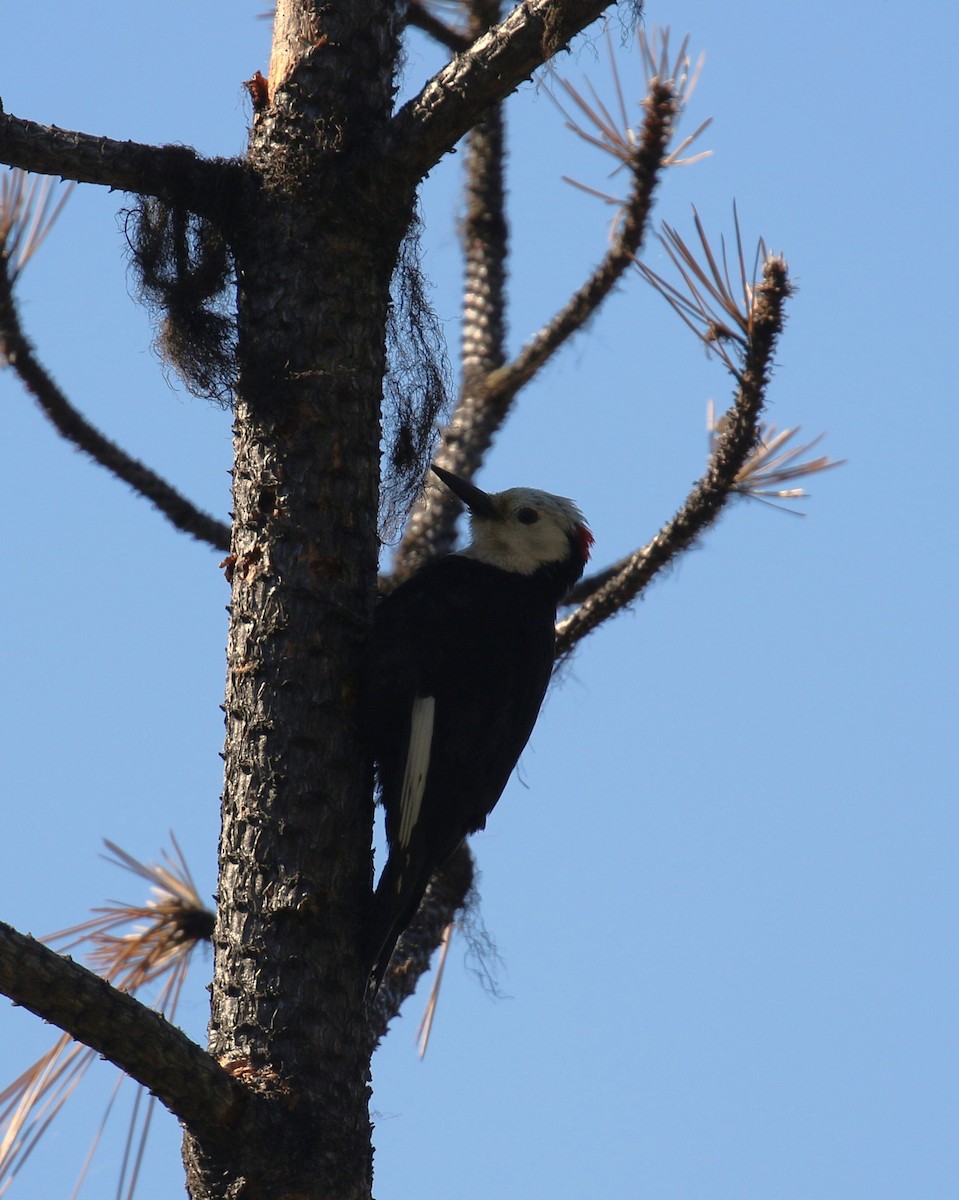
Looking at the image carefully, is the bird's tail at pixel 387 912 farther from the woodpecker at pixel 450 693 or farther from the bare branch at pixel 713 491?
the bare branch at pixel 713 491

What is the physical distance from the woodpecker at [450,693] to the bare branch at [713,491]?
0.13 meters

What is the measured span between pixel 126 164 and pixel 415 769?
49.9 inches

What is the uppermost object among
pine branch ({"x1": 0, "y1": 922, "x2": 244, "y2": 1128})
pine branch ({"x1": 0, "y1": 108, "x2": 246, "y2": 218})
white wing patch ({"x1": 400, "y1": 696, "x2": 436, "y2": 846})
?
→ pine branch ({"x1": 0, "y1": 108, "x2": 246, "y2": 218})

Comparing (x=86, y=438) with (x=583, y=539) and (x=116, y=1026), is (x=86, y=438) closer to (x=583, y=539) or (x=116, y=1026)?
(x=583, y=539)

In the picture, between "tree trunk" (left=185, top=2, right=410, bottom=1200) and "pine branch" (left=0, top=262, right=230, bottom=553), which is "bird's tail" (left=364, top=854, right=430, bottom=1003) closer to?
"tree trunk" (left=185, top=2, right=410, bottom=1200)

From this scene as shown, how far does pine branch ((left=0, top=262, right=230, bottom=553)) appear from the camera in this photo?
Answer: 3.89 m

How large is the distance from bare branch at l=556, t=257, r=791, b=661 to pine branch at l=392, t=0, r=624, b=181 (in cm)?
103

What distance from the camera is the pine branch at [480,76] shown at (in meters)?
2.52

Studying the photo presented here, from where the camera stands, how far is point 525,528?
3801 mm

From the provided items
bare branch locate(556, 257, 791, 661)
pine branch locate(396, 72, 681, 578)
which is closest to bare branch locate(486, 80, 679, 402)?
pine branch locate(396, 72, 681, 578)

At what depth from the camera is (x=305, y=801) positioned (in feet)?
8.34

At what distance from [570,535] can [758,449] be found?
0.53 m

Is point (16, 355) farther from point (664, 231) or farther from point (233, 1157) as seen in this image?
point (233, 1157)

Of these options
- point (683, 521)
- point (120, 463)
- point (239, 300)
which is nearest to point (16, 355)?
point (120, 463)
